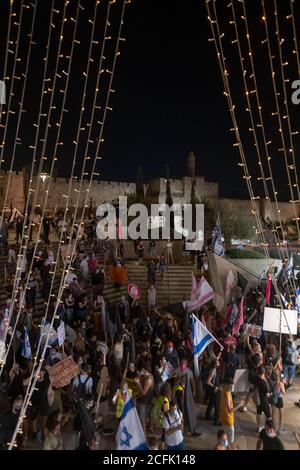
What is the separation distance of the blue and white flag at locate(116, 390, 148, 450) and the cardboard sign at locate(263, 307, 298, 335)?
3969 millimetres

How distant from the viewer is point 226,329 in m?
9.41

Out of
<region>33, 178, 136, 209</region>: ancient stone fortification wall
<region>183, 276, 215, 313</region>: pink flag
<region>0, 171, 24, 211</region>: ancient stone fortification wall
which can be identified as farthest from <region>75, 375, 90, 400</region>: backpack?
<region>33, 178, 136, 209</region>: ancient stone fortification wall

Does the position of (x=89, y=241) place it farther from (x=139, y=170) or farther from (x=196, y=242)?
(x=139, y=170)

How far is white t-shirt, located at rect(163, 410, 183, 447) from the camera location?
5.31 metres

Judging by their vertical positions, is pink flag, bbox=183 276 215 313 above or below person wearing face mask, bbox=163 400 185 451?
above

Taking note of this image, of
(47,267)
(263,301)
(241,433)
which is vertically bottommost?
(241,433)

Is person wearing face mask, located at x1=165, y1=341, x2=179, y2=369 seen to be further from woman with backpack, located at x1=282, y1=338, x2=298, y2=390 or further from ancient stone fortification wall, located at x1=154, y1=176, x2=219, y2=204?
ancient stone fortification wall, located at x1=154, y1=176, x2=219, y2=204

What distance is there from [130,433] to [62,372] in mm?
1766

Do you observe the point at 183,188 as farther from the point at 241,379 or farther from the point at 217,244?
the point at 241,379

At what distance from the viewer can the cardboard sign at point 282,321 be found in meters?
7.83

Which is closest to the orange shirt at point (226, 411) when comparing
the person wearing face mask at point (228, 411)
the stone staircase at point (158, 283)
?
the person wearing face mask at point (228, 411)

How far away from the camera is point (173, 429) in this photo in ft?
17.5

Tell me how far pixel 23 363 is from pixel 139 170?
28238 millimetres

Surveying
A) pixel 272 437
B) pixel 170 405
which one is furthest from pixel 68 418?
pixel 272 437
